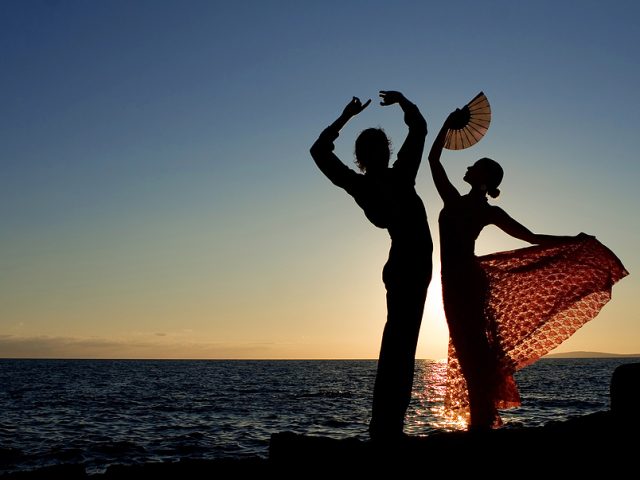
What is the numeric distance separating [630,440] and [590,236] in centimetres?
254

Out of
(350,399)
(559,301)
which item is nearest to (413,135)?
(559,301)

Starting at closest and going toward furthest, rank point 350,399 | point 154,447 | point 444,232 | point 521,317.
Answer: point 444,232 < point 521,317 < point 154,447 < point 350,399

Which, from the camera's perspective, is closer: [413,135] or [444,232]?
[413,135]

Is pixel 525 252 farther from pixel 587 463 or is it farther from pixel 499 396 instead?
pixel 587 463

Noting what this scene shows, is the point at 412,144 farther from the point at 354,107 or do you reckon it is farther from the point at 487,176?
the point at 487,176

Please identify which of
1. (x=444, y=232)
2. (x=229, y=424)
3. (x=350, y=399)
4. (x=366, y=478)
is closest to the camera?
(x=366, y=478)

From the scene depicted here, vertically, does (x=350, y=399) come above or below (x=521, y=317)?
below

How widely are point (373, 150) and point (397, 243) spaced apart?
2.36ft

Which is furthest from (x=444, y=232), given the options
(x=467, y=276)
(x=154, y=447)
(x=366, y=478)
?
(x=154, y=447)

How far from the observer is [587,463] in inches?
164

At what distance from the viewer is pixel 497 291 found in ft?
20.8

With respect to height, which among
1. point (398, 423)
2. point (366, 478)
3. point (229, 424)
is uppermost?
point (398, 423)

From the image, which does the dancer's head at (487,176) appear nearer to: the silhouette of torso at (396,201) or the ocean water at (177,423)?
the silhouette of torso at (396,201)

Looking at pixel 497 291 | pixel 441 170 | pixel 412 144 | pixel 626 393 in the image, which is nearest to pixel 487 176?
pixel 441 170
